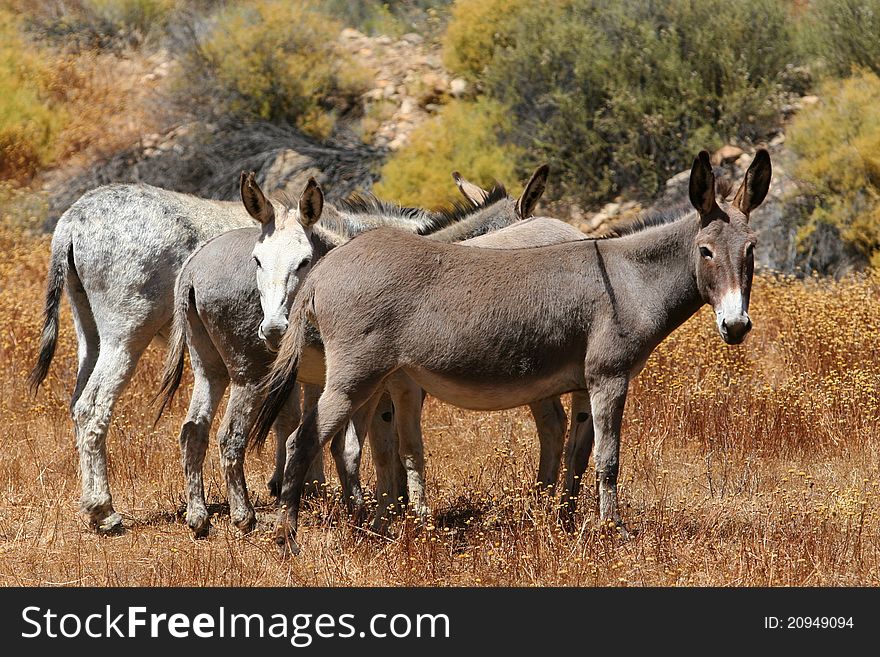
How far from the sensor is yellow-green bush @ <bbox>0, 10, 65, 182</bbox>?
17891 mm

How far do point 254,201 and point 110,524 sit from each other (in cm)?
206

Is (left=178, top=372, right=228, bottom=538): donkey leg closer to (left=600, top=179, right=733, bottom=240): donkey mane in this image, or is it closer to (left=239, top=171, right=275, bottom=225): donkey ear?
(left=239, top=171, right=275, bottom=225): donkey ear

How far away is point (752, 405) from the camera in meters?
8.00

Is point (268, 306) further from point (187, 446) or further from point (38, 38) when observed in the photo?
point (38, 38)

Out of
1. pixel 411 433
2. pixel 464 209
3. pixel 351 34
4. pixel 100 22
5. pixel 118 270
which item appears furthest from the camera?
pixel 100 22

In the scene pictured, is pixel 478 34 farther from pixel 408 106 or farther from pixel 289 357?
pixel 289 357

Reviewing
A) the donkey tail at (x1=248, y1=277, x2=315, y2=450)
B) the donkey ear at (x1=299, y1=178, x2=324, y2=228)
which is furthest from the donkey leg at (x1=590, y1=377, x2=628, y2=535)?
the donkey ear at (x1=299, y1=178, x2=324, y2=228)

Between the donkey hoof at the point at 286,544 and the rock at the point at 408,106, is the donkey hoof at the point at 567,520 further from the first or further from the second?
the rock at the point at 408,106

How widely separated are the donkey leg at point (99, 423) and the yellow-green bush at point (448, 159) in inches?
333

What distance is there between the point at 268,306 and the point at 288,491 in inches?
37.6

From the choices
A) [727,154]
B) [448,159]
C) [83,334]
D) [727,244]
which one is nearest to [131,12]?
[448,159]

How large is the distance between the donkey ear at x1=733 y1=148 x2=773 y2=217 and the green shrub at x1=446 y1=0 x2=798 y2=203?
9.95 m

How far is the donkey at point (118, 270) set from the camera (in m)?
6.57

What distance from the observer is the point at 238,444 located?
6.27 meters
